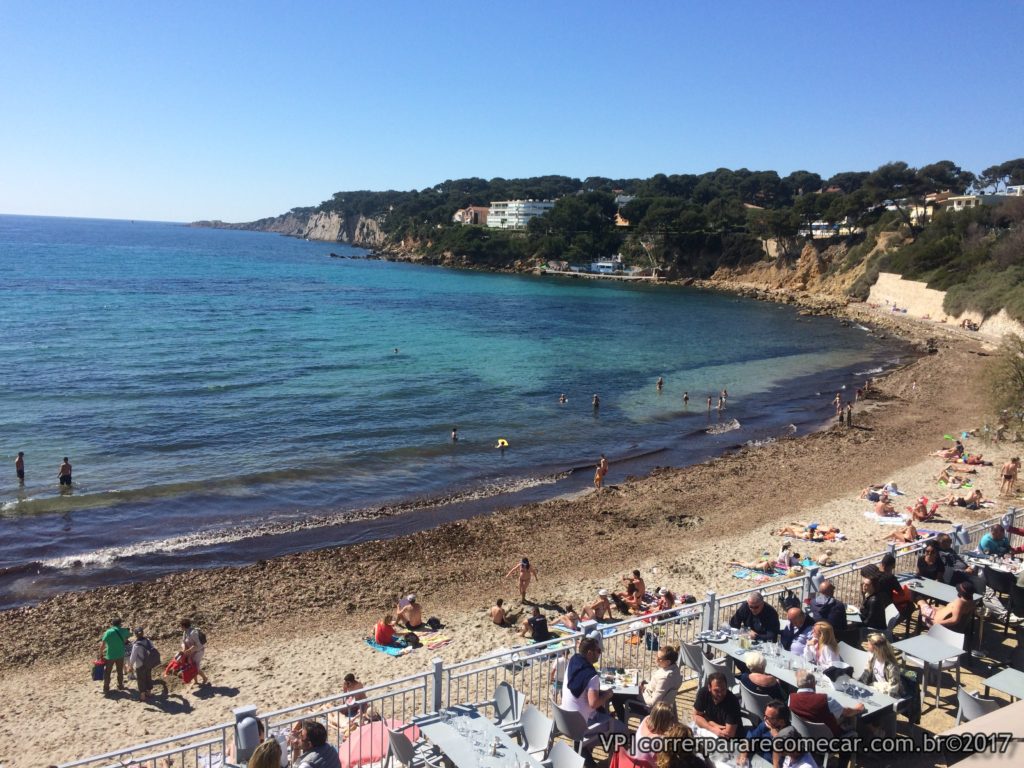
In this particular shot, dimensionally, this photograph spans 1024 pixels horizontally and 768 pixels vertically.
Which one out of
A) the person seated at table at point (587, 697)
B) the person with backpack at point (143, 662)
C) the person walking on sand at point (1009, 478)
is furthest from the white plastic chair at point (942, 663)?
the person walking on sand at point (1009, 478)

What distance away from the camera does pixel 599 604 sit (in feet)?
40.5

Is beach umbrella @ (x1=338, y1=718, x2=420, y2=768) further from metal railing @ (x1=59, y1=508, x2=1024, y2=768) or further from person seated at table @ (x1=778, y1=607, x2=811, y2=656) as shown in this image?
person seated at table @ (x1=778, y1=607, x2=811, y2=656)

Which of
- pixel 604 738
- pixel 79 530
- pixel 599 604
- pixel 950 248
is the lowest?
pixel 79 530

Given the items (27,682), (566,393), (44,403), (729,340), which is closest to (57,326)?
(44,403)

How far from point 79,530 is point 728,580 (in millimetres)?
15986

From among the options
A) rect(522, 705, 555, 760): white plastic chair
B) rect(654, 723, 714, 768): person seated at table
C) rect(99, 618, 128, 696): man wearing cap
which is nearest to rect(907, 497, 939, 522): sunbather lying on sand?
rect(522, 705, 555, 760): white plastic chair

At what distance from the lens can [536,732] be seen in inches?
277

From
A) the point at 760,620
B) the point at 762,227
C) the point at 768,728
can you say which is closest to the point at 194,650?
the point at 760,620

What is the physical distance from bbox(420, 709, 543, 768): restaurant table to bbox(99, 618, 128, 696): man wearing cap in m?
6.42

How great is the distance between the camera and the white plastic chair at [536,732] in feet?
22.8

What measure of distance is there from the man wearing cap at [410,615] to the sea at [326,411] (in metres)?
5.60

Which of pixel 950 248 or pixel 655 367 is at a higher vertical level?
pixel 950 248

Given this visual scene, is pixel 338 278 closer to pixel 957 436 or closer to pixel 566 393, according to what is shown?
pixel 566 393

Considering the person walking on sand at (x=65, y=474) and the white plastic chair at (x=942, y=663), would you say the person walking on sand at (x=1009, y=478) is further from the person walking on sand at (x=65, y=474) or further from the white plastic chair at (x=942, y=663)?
the person walking on sand at (x=65, y=474)
